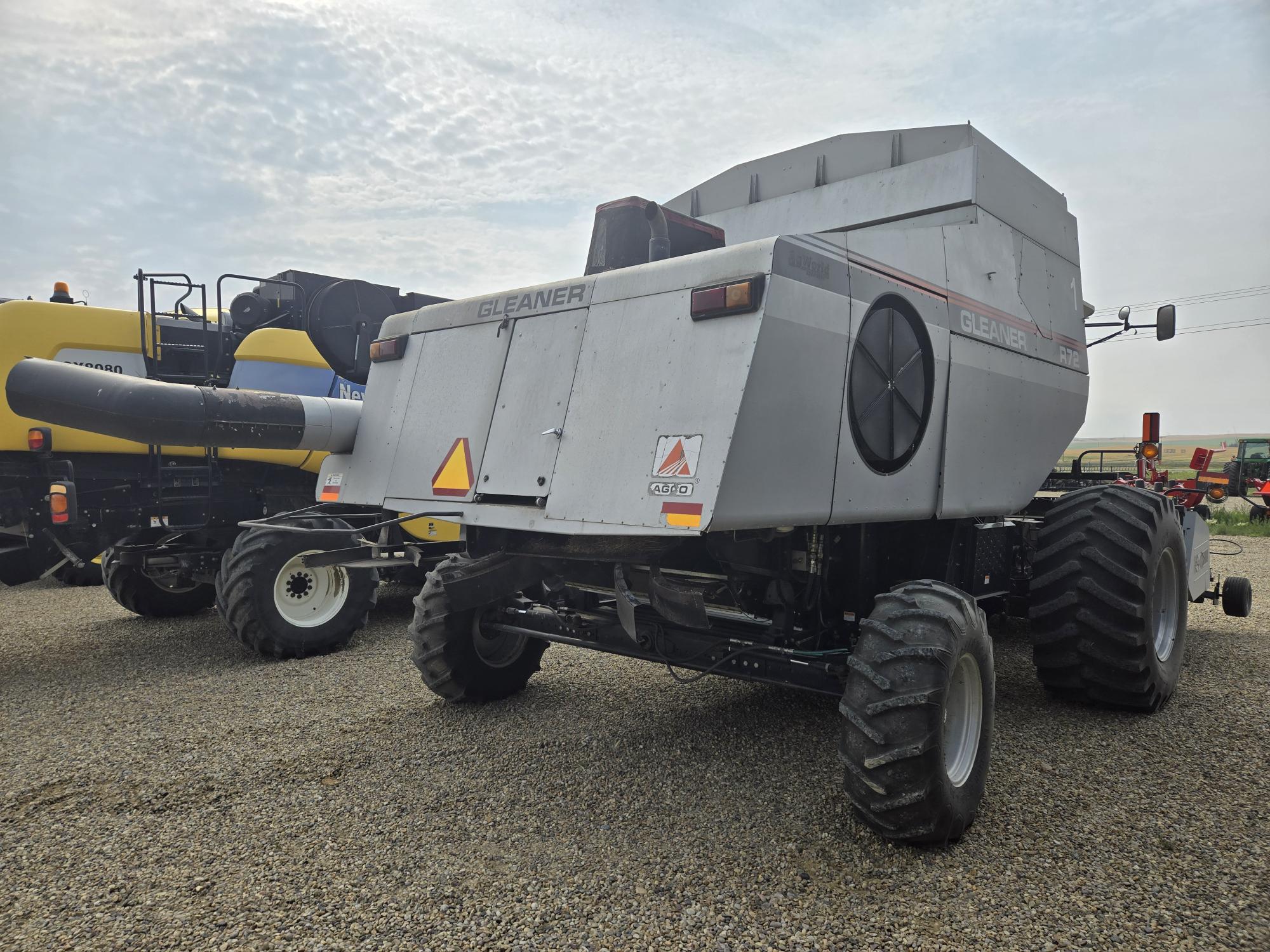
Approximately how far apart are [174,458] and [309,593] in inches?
65.5

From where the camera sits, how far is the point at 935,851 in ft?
10.1

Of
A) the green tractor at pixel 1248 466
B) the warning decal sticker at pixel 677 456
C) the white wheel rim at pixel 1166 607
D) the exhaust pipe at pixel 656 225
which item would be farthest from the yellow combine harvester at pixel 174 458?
the green tractor at pixel 1248 466

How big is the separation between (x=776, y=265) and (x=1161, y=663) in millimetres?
3447

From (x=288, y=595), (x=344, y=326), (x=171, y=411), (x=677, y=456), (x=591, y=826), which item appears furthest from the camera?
(x=344, y=326)

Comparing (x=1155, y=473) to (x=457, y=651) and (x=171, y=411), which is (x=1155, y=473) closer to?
(x=457, y=651)

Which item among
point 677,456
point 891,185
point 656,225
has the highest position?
point 891,185

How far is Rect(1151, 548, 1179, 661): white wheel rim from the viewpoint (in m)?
4.97

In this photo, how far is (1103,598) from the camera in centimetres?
438

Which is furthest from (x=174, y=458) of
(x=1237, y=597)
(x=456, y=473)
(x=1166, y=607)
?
(x=1237, y=597)

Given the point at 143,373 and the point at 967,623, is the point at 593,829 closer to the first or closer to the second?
the point at 967,623

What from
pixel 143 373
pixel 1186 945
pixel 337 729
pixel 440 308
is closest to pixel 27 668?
pixel 143 373

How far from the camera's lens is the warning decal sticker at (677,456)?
3.02 meters

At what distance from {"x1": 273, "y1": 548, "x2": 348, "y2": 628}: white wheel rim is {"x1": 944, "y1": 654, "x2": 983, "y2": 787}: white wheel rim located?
4511mm

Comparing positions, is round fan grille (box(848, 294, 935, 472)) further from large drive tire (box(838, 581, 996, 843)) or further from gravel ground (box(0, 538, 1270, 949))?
gravel ground (box(0, 538, 1270, 949))
